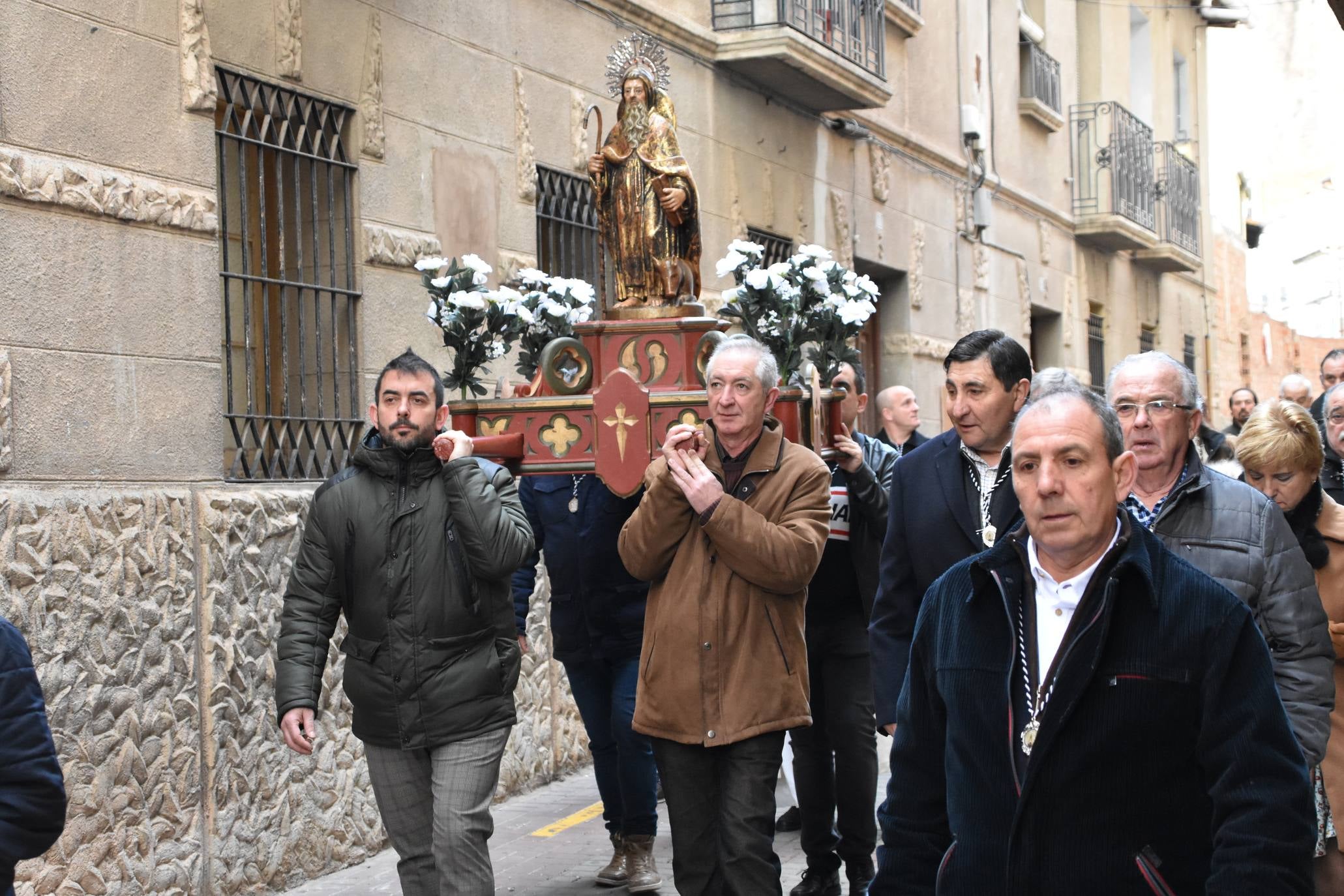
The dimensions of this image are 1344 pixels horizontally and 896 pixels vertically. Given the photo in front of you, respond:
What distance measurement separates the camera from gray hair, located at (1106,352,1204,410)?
4.39 metres

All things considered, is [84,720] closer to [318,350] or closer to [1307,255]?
[318,350]

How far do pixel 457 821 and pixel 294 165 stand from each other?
145 inches

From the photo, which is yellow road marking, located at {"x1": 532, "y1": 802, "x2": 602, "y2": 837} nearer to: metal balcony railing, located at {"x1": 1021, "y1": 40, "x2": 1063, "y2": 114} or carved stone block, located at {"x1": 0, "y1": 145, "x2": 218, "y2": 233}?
carved stone block, located at {"x1": 0, "y1": 145, "x2": 218, "y2": 233}

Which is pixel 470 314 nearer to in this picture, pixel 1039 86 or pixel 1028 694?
pixel 1028 694

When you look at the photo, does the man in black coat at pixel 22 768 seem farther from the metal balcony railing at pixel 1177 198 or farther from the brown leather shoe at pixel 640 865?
the metal balcony railing at pixel 1177 198

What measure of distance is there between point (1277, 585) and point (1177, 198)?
20.5 m

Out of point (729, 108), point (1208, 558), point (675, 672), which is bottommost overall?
point (675, 672)

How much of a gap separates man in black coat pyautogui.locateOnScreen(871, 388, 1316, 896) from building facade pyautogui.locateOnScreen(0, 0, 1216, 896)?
3929 mm

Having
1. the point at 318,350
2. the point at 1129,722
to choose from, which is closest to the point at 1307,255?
the point at 318,350

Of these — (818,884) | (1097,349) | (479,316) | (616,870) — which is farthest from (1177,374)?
(1097,349)

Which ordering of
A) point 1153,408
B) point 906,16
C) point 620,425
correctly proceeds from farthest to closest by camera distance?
point 906,16 < point 620,425 < point 1153,408

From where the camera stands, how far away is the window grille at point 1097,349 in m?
21.3

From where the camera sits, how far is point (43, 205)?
607 centimetres

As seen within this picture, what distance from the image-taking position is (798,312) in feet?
22.1
